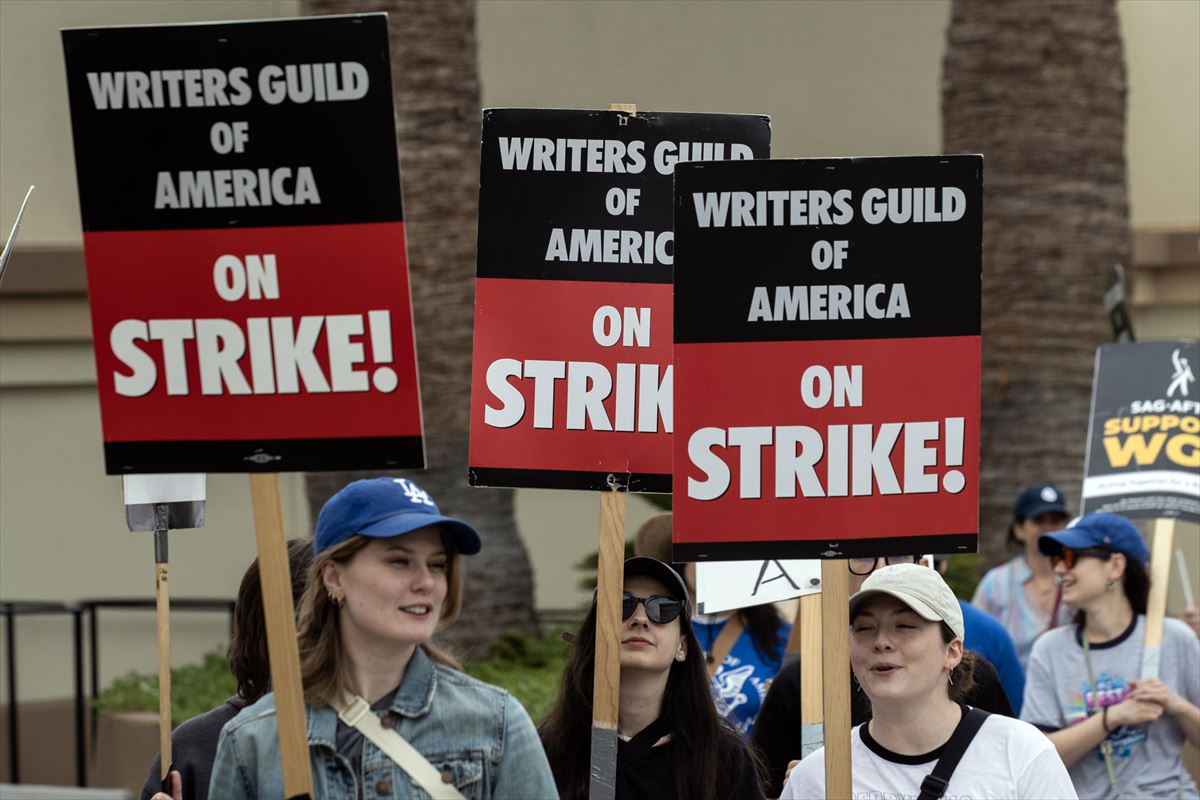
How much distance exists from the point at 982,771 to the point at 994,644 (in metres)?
1.96

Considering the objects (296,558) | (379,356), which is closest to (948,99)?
(296,558)

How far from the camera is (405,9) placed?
448 inches

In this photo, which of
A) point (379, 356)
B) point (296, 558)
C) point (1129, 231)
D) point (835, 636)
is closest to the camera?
point (379, 356)

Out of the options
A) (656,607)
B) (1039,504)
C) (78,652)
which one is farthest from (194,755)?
(78,652)

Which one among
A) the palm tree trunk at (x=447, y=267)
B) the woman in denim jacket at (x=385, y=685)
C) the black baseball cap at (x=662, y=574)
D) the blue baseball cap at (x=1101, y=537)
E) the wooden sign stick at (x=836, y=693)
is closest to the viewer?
the woman in denim jacket at (x=385, y=685)

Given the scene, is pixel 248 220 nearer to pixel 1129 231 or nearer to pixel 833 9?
pixel 1129 231

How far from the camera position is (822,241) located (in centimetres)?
437

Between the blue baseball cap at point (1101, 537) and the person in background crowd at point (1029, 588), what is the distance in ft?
4.54

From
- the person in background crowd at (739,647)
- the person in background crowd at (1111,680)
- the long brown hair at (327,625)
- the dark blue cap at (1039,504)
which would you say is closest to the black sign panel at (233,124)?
the long brown hair at (327,625)

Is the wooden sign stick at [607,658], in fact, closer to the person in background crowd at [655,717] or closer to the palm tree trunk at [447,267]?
the person in background crowd at [655,717]

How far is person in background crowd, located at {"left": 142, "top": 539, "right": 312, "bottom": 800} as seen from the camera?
15.5 feet

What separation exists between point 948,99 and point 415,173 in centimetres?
370

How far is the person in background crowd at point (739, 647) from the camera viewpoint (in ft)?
20.7

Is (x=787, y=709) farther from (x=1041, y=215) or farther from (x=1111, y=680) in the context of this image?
(x=1041, y=215)
